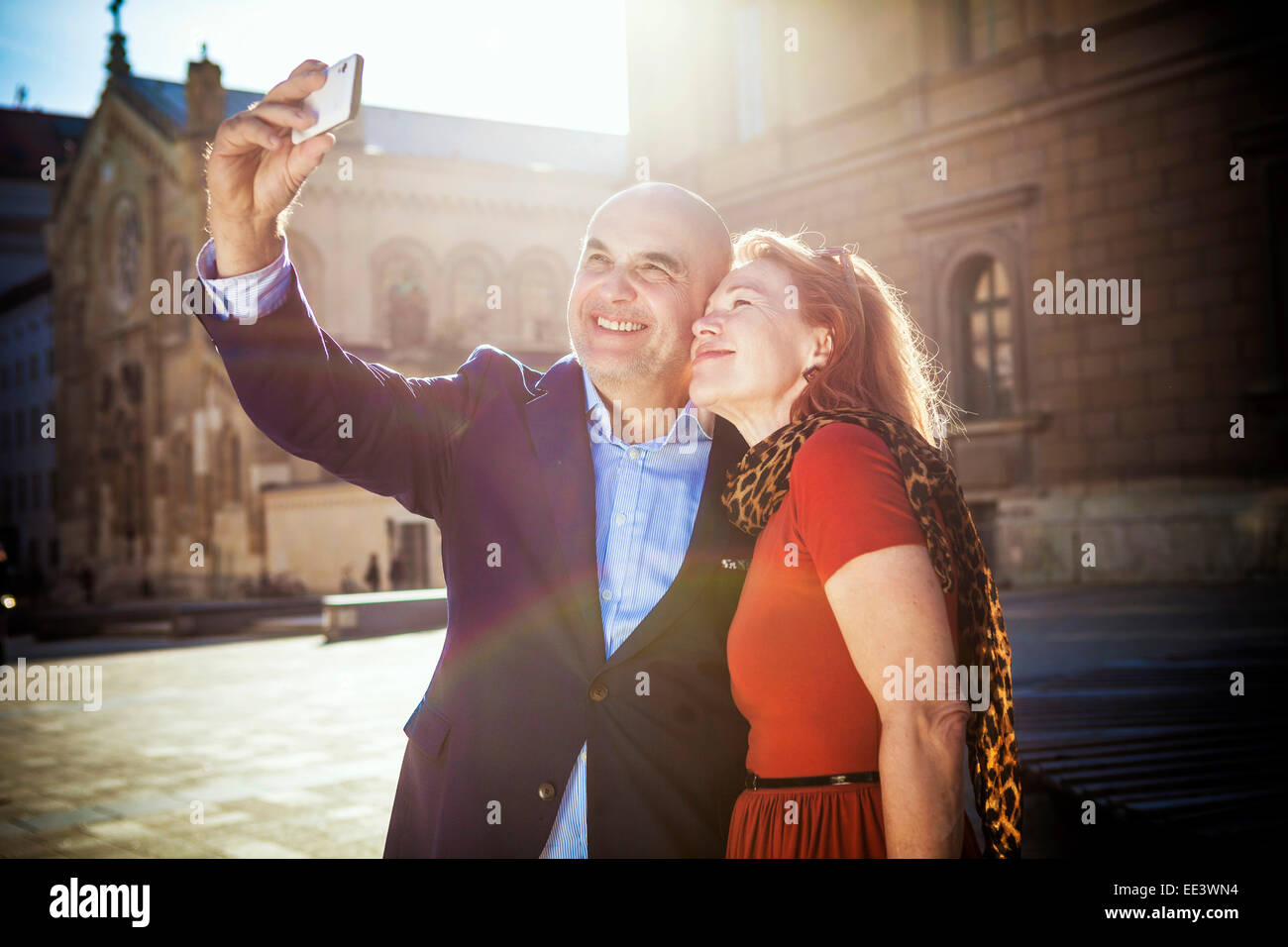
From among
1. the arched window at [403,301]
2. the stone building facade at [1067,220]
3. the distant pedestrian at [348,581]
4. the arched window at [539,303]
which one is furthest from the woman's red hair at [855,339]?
the arched window at [539,303]

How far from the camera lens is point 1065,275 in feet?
54.7

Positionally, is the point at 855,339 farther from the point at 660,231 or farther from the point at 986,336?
the point at 986,336

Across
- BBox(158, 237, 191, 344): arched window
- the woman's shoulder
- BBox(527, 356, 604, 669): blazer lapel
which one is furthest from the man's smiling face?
BBox(158, 237, 191, 344): arched window

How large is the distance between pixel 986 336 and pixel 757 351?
1671cm

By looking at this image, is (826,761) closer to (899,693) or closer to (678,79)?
(899,693)

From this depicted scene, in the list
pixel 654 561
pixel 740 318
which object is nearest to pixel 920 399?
pixel 740 318

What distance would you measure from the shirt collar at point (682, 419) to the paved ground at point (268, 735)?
2819 millimetres

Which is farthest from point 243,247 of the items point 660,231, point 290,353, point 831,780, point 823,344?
point 831,780

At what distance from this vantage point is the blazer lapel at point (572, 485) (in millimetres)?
2372

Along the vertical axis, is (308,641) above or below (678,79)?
below

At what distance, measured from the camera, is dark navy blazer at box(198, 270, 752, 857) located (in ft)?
7.55

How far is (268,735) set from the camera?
886 cm

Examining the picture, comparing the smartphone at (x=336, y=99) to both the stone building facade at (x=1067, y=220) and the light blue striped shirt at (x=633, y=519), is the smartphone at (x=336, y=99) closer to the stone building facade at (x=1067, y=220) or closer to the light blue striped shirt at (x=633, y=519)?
the light blue striped shirt at (x=633, y=519)

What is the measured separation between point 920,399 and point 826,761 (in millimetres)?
795
